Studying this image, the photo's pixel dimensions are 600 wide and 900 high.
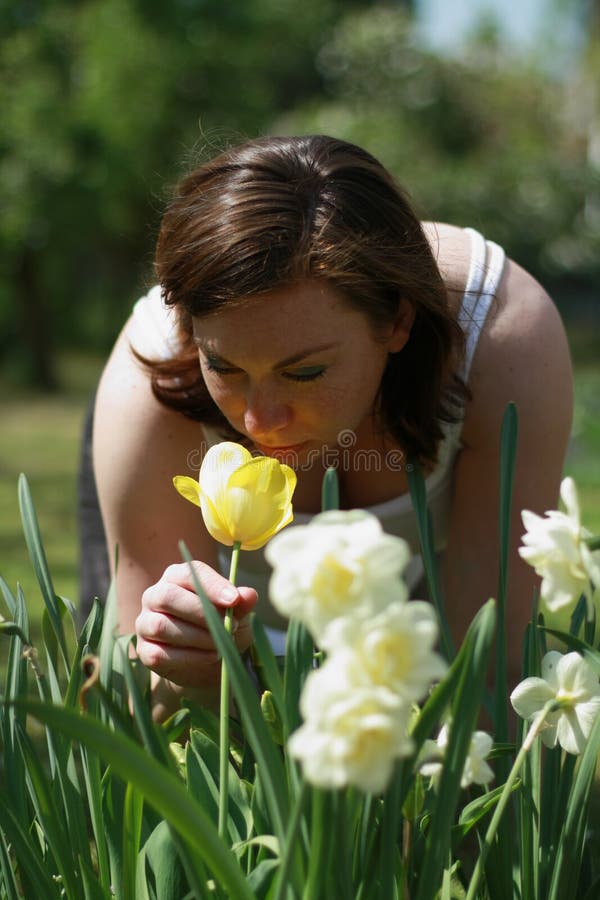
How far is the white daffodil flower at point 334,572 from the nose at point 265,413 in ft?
1.70

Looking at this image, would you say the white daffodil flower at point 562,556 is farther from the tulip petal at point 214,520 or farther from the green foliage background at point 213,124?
the green foliage background at point 213,124

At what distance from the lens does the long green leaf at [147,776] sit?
0.55 meters

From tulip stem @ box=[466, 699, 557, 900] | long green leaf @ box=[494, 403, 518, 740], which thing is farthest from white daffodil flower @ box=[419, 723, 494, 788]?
long green leaf @ box=[494, 403, 518, 740]

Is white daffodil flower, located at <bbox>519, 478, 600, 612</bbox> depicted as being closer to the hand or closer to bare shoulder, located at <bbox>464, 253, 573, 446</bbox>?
the hand

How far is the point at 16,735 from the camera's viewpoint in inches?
31.7

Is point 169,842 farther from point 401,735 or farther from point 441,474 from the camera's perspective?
point 441,474

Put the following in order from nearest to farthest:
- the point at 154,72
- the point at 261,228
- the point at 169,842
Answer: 1. the point at 169,842
2. the point at 261,228
3. the point at 154,72

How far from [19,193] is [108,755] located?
648 cm

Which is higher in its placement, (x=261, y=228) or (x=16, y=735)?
(x=261, y=228)

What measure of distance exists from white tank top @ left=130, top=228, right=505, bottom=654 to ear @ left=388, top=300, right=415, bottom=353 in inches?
6.5

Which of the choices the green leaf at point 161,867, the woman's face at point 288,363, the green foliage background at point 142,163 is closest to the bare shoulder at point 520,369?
the woman's face at point 288,363

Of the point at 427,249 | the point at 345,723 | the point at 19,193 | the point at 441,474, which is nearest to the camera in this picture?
the point at 345,723

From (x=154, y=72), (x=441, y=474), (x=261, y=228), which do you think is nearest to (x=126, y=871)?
(x=261, y=228)

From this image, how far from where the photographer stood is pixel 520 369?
1352 mm
